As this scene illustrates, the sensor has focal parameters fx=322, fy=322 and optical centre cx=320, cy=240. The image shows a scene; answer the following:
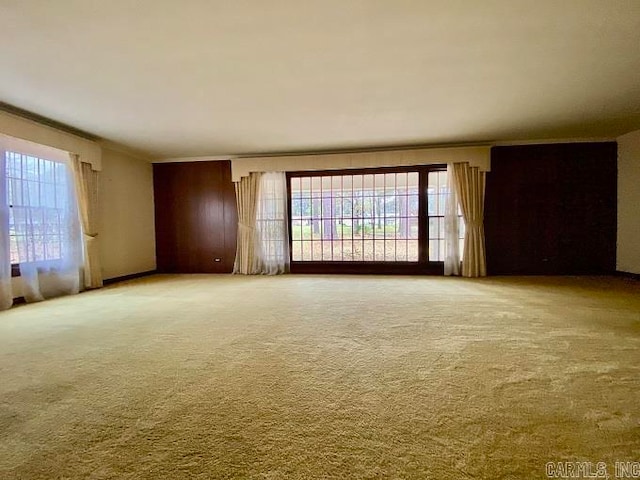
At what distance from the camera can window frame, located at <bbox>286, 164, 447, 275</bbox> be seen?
5.74 metres

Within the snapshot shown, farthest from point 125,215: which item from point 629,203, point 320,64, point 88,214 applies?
point 629,203

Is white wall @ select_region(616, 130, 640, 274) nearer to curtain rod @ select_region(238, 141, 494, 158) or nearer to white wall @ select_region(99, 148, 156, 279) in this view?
curtain rod @ select_region(238, 141, 494, 158)

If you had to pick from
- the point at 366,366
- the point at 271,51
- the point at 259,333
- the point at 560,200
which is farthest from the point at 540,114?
the point at 259,333

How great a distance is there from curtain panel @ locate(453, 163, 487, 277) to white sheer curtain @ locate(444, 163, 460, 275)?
0.36 ft

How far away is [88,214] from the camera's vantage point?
4.68m

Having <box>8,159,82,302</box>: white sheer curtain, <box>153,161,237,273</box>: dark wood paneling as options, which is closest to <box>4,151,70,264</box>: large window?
<box>8,159,82,302</box>: white sheer curtain

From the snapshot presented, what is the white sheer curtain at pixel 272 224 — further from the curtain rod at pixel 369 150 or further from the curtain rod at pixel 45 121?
the curtain rod at pixel 45 121

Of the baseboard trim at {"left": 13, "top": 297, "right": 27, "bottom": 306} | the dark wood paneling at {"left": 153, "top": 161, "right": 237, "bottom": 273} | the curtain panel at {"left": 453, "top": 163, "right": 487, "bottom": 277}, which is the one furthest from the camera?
the dark wood paneling at {"left": 153, "top": 161, "right": 237, "bottom": 273}

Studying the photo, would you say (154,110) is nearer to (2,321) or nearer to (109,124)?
(109,124)

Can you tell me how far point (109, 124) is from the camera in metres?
4.18

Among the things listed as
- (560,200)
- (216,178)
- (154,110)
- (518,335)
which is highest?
(154,110)

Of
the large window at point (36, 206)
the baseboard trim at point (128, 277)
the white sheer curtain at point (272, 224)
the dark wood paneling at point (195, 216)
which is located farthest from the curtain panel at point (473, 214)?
the large window at point (36, 206)

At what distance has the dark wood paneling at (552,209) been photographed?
529cm

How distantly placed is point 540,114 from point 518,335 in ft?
10.0
